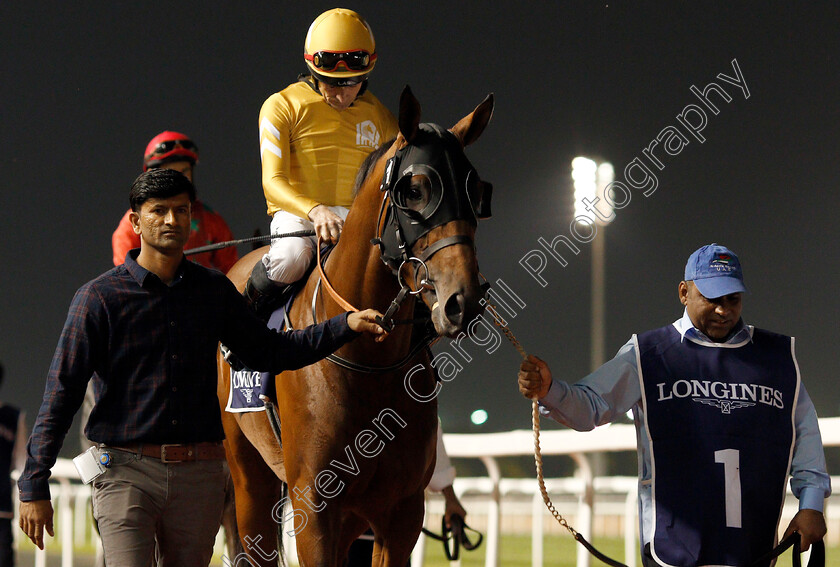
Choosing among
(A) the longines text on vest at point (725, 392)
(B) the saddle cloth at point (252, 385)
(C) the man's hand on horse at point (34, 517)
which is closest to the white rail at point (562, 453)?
(A) the longines text on vest at point (725, 392)

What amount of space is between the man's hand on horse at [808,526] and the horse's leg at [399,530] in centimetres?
108

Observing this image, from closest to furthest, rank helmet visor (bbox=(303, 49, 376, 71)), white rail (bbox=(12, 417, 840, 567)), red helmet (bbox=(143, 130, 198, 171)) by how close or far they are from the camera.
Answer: helmet visor (bbox=(303, 49, 376, 71))
white rail (bbox=(12, 417, 840, 567))
red helmet (bbox=(143, 130, 198, 171))

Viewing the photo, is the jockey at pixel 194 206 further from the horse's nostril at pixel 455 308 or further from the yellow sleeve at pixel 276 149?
the horse's nostril at pixel 455 308

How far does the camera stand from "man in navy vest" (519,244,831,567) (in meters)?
2.58

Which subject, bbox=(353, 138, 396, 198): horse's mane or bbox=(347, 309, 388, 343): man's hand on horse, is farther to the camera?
bbox=(353, 138, 396, 198): horse's mane

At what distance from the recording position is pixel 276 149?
11.3 feet

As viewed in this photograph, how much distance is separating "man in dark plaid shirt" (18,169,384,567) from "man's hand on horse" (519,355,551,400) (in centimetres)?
42

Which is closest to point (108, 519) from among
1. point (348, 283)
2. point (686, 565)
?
point (348, 283)

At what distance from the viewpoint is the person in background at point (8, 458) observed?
516 centimetres

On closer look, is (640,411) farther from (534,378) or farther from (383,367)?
(383,367)

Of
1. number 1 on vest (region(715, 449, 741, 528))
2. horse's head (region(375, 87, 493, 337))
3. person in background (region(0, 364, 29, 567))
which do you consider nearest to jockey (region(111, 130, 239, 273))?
person in background (region(0, 364, 29, 567))

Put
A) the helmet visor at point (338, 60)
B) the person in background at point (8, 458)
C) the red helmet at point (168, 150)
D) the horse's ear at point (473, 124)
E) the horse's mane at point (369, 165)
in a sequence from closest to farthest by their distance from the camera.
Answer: the horse's ear at point (473, 124) < the horse's mane at point (369, 165) < the helmet visor at point (338, 60) < the red helmet at point (168, 150) < the person in background at point (8, 458)

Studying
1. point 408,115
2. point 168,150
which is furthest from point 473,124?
point 168,150

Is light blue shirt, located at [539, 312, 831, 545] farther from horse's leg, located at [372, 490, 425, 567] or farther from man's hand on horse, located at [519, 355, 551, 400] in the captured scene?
horse's leg, located at [372, 490, 425, 567]
